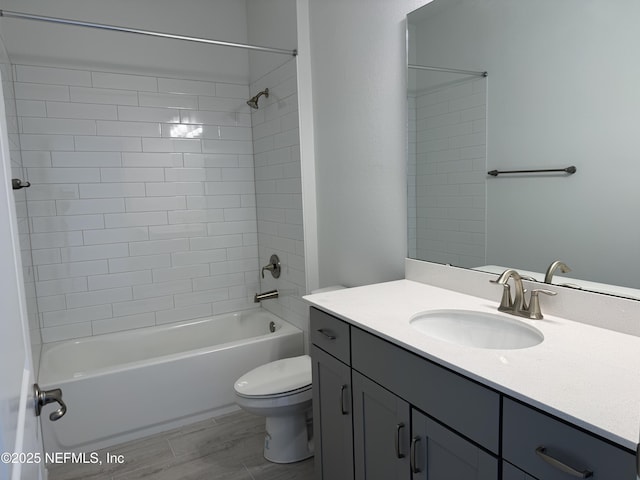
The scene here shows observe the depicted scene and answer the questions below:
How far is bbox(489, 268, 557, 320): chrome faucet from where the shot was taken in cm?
146

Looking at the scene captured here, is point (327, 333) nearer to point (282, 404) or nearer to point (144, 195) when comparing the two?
point (282, 404)

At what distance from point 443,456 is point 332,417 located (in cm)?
62

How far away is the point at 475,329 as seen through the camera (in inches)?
61.9

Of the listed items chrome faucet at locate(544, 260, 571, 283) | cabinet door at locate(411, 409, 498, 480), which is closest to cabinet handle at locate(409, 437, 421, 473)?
cabinet door at locate(411, 409, 498, 480)

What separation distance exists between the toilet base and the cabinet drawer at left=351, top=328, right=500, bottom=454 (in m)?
0.88

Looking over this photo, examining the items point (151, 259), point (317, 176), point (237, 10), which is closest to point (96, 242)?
point (151, 259)

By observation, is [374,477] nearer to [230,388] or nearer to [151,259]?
[230,388]

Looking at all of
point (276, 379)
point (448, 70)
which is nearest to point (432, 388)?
point (276, 379)

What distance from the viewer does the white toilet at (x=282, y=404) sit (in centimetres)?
212

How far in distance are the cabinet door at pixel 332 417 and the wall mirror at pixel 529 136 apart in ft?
2.32

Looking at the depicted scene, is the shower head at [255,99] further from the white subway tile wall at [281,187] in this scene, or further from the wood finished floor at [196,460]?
the wood finished floor at [196,460]

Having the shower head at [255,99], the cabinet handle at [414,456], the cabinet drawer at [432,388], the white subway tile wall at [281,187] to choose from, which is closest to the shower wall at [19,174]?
the white subway tile wall at [281,187]

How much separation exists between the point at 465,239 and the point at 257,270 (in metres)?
2.08

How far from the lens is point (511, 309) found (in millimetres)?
1537
